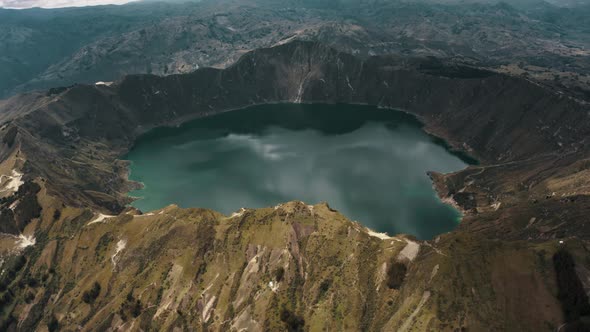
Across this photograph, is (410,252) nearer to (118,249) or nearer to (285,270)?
(285,270)

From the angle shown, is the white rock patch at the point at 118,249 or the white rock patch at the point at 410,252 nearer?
the white rock patch at the point at 410,252

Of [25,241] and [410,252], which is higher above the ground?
[410,252]

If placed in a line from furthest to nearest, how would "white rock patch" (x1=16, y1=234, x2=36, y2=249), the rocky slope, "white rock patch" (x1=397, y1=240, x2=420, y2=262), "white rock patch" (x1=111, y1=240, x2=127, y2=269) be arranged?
"white rock patch" (x1=16, y1=234, x2=36, y2=249), "white rock patch" (x1=111, y1=240, x2=127, y2=269), "white rock patch" (x1=397, y1=240, x2=420, y2=262), the rocky slope

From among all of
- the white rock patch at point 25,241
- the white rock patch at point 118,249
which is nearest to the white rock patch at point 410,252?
the white rock patch at point 118,249

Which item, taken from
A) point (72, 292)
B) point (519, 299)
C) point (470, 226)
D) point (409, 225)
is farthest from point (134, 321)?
point (470, 226)

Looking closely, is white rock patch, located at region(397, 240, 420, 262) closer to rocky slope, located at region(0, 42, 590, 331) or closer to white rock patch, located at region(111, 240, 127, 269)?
rocky slope, located at region(0, 42, 590, 331)

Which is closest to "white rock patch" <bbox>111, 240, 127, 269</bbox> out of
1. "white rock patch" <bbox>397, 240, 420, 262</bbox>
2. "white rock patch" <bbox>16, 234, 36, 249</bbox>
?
"white rock patch" <bbox>16, 234, 36, 249</bbox>

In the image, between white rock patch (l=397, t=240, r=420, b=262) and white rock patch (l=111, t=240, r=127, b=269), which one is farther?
white rock patch (l=111, t=240, r=127, b=269)

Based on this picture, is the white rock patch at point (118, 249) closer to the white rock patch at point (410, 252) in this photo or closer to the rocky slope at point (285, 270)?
the rocky slope at point (285, 270)

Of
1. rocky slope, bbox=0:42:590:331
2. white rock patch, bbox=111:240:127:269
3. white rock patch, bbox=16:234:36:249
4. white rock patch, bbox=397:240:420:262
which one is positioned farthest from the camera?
white rock patch, bbox=16:234:36:249

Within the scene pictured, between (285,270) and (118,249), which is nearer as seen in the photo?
(285,270)

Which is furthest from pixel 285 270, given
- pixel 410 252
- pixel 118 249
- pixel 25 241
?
pixel 25 241
